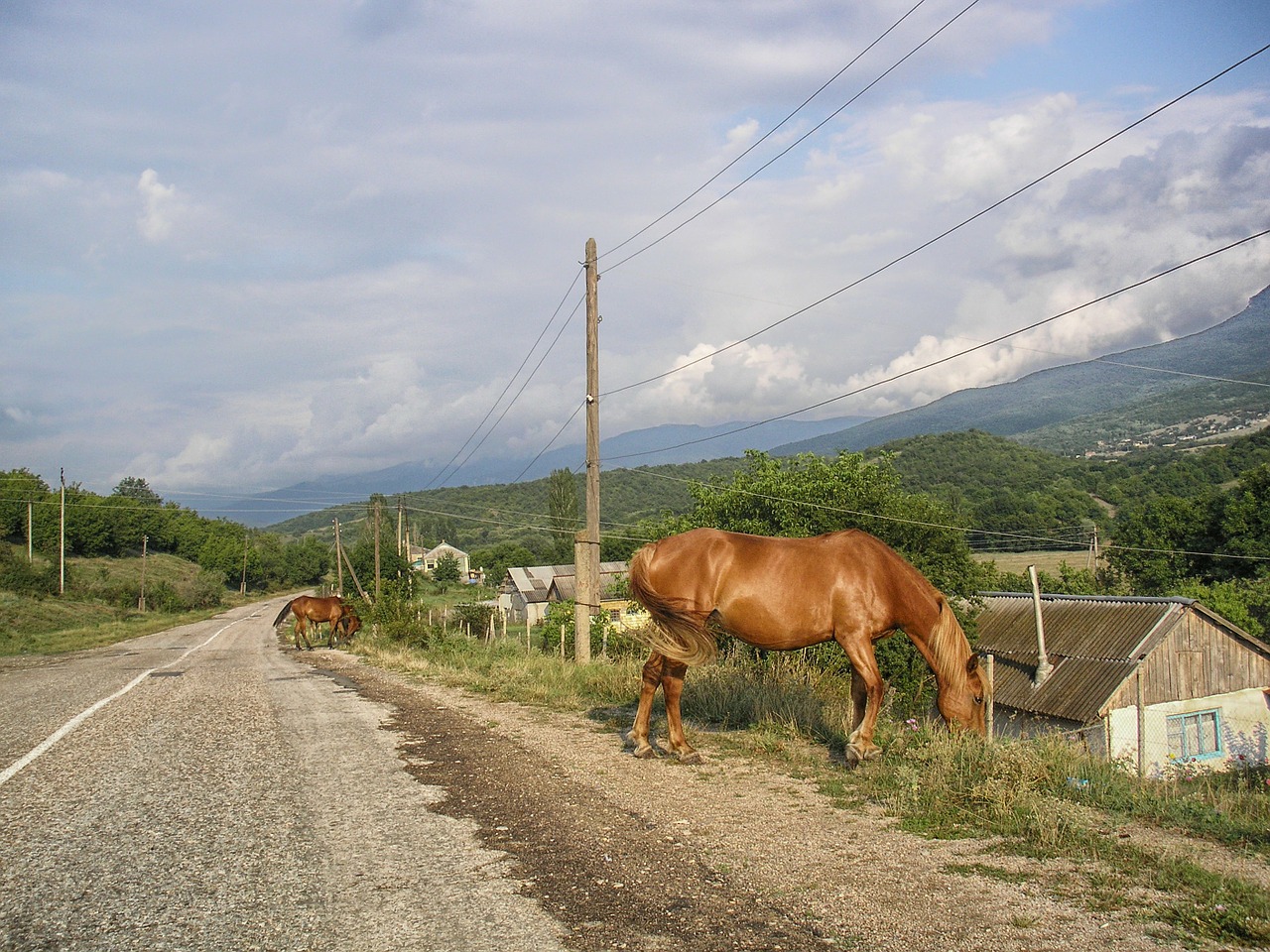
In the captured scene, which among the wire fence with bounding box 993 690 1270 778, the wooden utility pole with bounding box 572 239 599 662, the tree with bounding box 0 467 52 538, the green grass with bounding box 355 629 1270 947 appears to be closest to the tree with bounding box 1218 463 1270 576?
the wire fence with bounding box 993 690 1270 778

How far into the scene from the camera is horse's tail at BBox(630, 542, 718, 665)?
7.57 metres

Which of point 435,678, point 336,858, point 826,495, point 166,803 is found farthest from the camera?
point 826,495

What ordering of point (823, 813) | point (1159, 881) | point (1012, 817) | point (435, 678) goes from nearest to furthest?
point (1159, 881) → point (1012, 817) → point (823, 813) → point (435, 678)

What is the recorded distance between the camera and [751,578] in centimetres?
757

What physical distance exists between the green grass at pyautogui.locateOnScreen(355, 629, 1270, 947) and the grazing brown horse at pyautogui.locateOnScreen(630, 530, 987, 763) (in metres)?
0.52

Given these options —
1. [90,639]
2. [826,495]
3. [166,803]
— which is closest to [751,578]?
[166,803]

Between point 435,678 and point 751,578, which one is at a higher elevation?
point 751,578

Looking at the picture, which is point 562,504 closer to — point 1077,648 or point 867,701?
point 1077,648

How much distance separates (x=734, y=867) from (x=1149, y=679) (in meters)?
25.6

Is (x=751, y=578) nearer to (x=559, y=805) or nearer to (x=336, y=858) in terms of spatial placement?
(x=559, y=805)

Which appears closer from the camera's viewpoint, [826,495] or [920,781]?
[920,781]

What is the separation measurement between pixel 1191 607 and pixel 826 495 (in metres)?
12.3

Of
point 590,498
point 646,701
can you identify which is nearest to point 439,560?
point 590,498

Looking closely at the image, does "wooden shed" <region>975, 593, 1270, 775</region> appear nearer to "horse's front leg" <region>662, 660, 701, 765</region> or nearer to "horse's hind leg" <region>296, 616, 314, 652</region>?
"horse's front leg" <region>662, 660, 701, 765</region>
